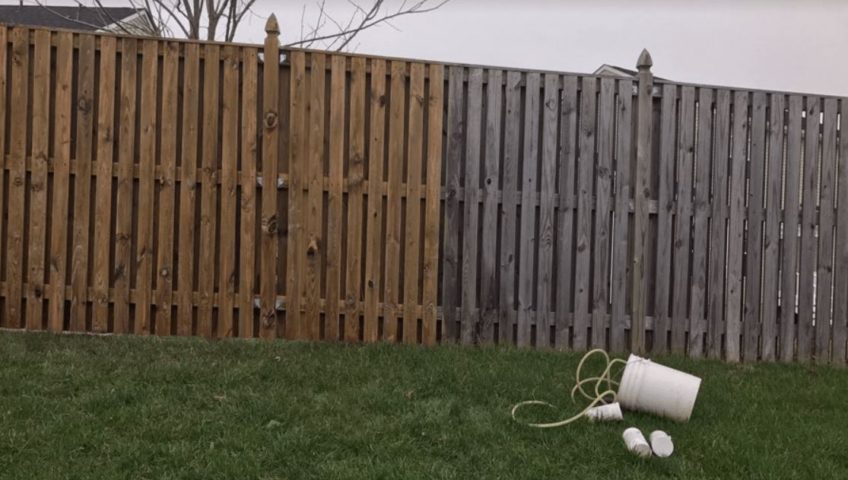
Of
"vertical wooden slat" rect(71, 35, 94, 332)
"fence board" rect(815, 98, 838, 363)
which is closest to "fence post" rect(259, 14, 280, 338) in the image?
"vertical wooden slat" rect(71, 35, 94, 332)

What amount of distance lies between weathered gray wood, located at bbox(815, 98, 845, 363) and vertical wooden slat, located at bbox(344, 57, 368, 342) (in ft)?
12.0

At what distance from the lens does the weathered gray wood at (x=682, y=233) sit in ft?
16.7

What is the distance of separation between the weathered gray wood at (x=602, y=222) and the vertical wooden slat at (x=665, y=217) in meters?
0.41

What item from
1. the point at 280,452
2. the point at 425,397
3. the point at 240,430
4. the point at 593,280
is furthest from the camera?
the point at 593,280

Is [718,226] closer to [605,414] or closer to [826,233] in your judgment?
[826,233]

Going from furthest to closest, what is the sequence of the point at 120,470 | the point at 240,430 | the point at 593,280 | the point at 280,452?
the point at 593,280
the point at 240,430
the point at 280,452
the point at 120,470

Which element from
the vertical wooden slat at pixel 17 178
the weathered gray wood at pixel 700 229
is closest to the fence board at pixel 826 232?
the weathered gray wood at pixel 700 229

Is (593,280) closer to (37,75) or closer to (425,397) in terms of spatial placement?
(425,397)

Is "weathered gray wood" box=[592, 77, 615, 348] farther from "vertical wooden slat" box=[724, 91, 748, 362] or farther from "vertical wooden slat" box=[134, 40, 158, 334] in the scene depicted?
"vertical wooden slat" box=[134, 40, 158, 334]

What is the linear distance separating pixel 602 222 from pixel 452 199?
3.85 feet

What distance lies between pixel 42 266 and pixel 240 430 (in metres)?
2.46

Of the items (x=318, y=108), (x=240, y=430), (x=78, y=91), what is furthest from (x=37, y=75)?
(x=240, y=430)

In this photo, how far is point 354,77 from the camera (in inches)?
192

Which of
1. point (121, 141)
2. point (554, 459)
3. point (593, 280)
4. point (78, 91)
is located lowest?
point (554, 459)
